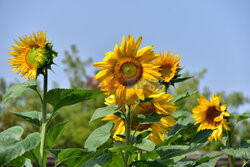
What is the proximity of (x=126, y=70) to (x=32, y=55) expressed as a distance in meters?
0.40

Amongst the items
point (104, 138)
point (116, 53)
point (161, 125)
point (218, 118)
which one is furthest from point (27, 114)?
→ point (218, 118)

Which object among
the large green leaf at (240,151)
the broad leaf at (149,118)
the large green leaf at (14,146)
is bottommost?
the large green leaf at (240,151)

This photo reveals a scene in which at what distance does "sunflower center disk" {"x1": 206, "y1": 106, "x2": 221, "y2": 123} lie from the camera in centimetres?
219

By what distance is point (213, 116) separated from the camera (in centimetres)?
219

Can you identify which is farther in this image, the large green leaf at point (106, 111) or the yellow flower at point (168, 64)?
the yellow flower at point (168, 64)

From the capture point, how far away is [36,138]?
4.01ft

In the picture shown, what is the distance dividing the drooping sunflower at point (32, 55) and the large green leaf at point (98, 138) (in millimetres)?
364

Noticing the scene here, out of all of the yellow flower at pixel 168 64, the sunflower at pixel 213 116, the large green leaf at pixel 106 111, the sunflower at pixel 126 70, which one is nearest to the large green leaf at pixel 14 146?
the large green leaf at pixel 106 111

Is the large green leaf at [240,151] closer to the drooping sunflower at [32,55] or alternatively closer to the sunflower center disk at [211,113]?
the sunflower center disk at [211,113]

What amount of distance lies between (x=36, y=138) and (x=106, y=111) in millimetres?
301

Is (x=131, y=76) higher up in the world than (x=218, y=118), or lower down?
higher up

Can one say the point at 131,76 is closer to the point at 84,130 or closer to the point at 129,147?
the point at 129,147

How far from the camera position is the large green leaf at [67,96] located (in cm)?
120

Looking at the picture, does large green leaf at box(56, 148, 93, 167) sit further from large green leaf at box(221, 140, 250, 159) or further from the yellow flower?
large green leaf at box(221, 140, 250, 159)
